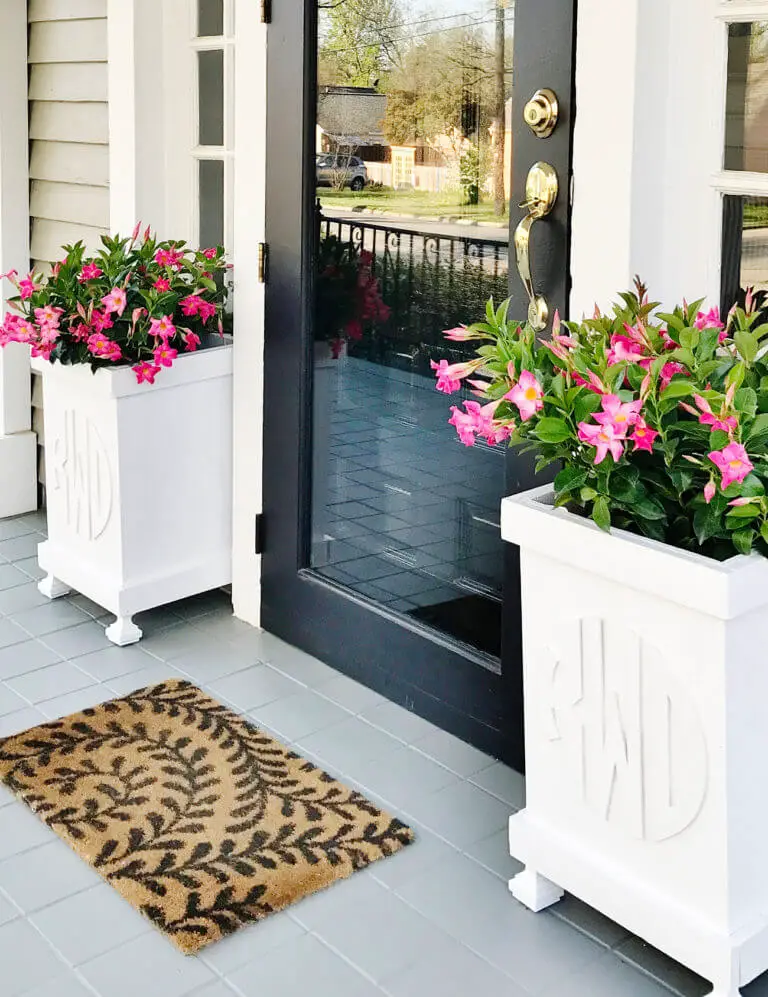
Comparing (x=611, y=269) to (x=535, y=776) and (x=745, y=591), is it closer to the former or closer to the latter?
(x=745, y=591)

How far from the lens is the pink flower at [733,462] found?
1794mm

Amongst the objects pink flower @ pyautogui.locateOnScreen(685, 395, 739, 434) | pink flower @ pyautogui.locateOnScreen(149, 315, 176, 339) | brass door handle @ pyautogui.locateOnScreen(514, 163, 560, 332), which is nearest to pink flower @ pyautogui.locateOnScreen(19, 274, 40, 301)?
pink flower @ pyautogui.locateOnScreen(149, 315, 176, 339)

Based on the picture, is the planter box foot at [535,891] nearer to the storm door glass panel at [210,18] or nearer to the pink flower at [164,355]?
the pink flower at [164,355]

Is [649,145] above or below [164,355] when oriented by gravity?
above

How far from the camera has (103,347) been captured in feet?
10.5

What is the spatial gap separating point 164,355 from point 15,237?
1477 mm

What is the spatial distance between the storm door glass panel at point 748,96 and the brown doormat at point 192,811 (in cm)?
141

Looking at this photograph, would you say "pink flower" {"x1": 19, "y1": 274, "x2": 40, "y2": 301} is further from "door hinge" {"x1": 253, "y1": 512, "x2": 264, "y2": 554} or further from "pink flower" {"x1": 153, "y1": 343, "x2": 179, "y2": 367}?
"door hinge" {"x1": 253, "y1": 512, "x2": 264, "y2": 554}

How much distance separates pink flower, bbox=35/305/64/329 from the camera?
327 centimetres

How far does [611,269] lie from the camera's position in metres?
2.38

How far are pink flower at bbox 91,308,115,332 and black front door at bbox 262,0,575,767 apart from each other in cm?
41

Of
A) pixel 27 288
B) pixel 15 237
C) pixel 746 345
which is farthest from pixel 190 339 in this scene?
pixel 746 345

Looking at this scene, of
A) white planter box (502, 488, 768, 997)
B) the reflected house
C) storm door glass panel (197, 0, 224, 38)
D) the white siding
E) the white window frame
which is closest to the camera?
white planter box (502, 488, 768, 997)

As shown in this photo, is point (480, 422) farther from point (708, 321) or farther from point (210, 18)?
point (210, 18)
